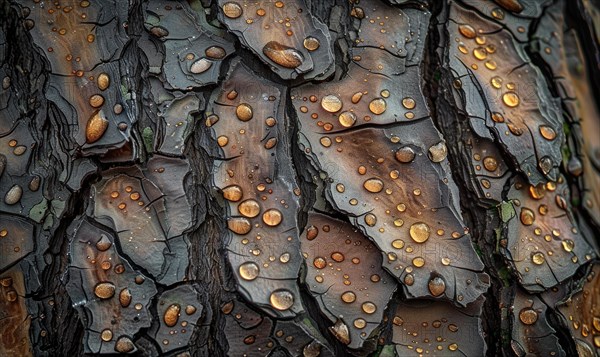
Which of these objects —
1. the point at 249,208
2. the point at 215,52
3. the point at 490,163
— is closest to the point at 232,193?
the point at 249,208

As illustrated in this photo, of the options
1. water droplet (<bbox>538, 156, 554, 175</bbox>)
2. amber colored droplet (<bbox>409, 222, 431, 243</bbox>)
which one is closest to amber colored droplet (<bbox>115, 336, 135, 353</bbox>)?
amber colored droplet (<bbox>409, 222, 431, 243</bbox>)

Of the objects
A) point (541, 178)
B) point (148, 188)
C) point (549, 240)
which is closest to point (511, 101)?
point (541, 178)

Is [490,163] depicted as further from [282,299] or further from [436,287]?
[282,299]

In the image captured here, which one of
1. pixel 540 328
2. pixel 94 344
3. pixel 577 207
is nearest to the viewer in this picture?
pixel 94 344

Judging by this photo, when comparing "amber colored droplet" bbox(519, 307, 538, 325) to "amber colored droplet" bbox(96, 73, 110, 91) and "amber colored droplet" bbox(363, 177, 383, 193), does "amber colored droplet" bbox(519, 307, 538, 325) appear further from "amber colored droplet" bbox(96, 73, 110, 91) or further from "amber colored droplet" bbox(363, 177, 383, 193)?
"amber colored droplet" bbox(96, 73, 110, 91)

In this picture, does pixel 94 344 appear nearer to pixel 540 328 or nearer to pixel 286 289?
pixel 286 289
